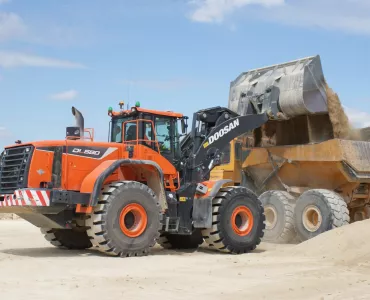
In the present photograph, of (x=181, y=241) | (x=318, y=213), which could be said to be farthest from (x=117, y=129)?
(x=318, y=213)

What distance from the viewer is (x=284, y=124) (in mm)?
16266

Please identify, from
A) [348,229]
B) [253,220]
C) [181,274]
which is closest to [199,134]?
[253,220]

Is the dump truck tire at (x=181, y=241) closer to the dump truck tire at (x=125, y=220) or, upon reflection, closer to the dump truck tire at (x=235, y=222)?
the dump truck tire at (x=235, y=222)

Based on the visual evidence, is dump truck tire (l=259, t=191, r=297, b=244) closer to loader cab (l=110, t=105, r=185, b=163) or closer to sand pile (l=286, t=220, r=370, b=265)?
sand pile (l=286, t=220, r=370, b=265)

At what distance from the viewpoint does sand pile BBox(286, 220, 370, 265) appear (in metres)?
10.1

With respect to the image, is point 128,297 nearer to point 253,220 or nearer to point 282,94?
point 253,220

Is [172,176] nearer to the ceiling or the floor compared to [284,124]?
nearer to the floor

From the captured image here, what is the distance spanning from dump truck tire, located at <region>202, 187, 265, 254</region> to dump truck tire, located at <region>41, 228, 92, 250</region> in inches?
97.2

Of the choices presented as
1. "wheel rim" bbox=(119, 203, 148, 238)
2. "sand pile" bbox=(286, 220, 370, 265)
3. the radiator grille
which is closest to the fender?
"wheel rim" bbox=(119, 203, 148, 238)

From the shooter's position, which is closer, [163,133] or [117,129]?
[163,133]

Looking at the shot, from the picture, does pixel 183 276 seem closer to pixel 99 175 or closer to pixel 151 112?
pixel 99 175

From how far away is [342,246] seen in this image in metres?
10.9

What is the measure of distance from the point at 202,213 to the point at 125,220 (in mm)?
1691

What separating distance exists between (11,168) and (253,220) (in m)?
4.86
